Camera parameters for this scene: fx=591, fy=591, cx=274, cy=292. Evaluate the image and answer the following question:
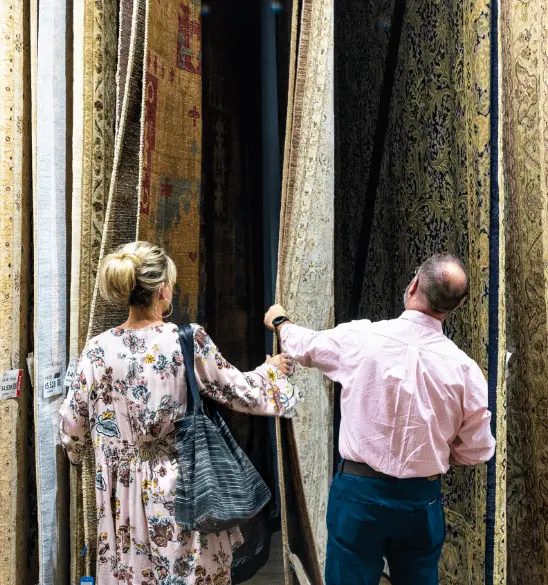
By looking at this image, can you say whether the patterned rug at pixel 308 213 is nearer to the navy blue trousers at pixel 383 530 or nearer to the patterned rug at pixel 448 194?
the navy blue trousers at pixel 383 530

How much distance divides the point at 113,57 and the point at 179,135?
335 millimetres

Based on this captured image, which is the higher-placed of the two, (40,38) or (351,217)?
(40,38)

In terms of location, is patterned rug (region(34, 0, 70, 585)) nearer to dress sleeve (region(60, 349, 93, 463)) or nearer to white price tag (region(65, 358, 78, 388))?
white price tag (region(65, 358, 78, 388))

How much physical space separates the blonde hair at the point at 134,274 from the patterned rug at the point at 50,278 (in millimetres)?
389

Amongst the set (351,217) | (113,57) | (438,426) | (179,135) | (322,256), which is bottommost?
(438,426)

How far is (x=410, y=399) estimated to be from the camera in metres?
1.32

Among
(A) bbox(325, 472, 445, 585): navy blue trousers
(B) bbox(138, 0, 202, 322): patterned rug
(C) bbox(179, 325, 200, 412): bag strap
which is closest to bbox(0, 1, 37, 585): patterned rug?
A: (B) bbox(138, 0, 202, 322): patterned rug

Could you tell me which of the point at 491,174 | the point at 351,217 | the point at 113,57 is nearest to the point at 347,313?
the point at 351,217

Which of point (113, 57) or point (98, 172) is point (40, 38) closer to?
point (113, 57)

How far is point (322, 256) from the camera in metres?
1.57

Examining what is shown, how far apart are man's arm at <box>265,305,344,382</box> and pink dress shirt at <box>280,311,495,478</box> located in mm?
15

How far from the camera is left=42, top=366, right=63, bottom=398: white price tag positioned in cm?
166

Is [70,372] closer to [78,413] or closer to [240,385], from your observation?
[78,413]

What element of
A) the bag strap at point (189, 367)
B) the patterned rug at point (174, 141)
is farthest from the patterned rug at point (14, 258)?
the bag strap at point (189, 367)
